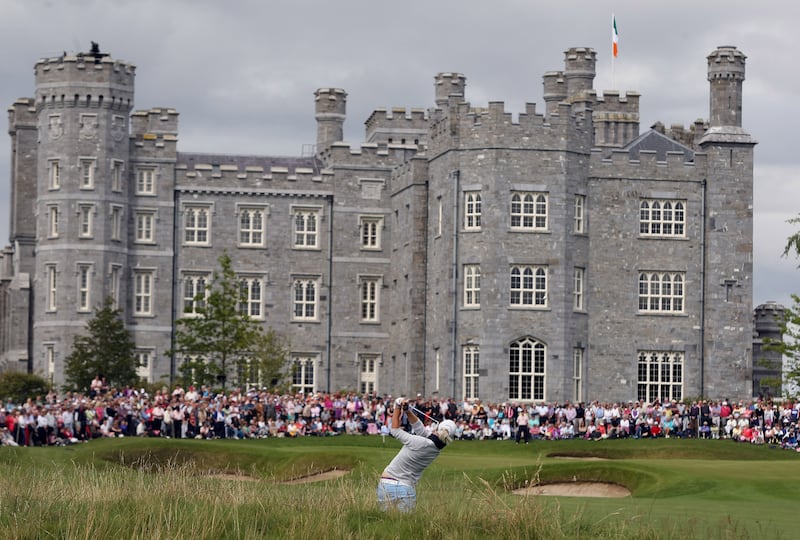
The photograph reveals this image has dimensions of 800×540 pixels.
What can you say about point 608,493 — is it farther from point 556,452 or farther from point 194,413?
point 194,413

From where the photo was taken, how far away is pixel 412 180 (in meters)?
78.8

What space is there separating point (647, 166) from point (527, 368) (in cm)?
991

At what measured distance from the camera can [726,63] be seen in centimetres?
7531

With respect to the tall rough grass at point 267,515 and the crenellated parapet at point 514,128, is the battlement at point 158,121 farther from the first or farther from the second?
the tall rough grass at point 267,515

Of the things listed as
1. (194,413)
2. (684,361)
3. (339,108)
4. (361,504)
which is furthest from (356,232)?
(361,504)

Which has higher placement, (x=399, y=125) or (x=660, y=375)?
(x=399, y=125)

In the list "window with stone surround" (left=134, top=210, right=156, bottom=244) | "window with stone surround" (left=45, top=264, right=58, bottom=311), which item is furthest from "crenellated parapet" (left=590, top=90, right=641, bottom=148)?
"window with stone surround" (left=45, top=264, right=58, bottom=311)

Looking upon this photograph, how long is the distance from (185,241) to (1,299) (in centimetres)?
1470

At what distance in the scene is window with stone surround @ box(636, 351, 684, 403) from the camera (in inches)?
2945

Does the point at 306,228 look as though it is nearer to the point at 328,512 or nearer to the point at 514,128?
the point at 514,128

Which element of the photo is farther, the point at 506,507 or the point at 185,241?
the point at 185,241

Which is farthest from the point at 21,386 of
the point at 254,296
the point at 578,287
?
the point at 578,287

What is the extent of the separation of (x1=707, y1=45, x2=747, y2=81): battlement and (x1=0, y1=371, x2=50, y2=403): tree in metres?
30.5

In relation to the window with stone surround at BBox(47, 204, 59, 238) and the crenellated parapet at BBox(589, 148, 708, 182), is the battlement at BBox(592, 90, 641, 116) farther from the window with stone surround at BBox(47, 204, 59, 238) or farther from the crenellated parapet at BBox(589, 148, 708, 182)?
the window with stone surround at BBox(47, 204, 59, 238)
